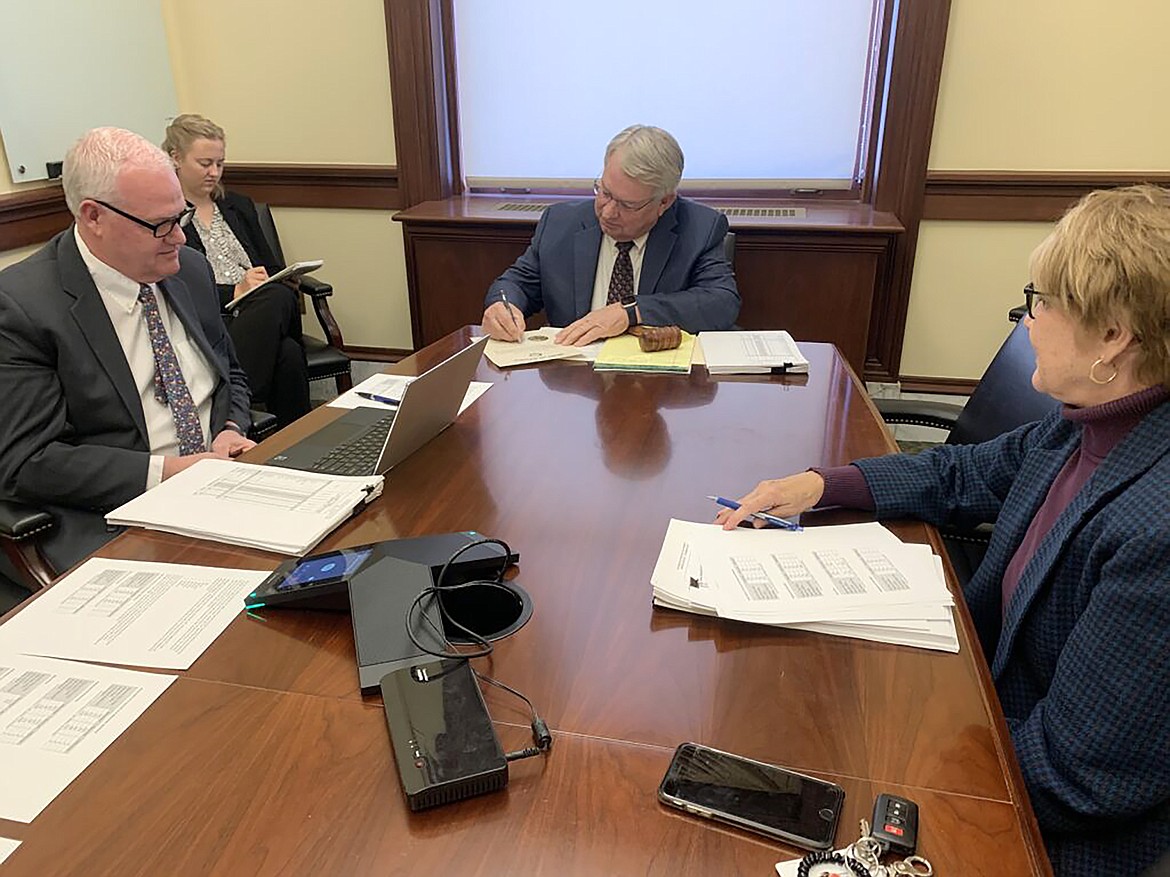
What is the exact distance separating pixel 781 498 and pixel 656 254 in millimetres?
1330

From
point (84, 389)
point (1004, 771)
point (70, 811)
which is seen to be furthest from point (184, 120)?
point (1004, 771)

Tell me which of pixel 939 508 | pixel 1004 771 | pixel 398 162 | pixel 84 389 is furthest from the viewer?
pixel 398 162

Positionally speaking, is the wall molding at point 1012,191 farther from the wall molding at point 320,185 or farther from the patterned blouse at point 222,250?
the patterned blouse at point 222,250

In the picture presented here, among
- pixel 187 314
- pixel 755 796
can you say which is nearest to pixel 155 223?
pixel 187 314

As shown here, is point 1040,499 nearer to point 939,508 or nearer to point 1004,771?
point 939,508

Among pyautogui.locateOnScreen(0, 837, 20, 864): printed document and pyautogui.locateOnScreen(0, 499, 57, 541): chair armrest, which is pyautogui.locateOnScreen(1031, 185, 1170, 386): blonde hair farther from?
pyautogui.locateOnScreen(0, 499, 57, 541): chair armrest

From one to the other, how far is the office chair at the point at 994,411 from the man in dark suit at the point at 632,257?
661mm

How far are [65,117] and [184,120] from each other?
39 centimetres

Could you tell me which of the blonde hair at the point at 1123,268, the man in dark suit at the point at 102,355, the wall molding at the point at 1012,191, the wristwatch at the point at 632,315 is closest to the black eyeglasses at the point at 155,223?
the man in dark suit at the point at 102,355

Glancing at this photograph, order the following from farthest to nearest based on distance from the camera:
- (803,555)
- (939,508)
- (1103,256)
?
(939,508), (803,555), (1103,256)

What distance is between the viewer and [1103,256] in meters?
0.99

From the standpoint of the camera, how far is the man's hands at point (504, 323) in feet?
7.02

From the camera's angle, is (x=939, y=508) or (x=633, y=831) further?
(x=939, y=508)

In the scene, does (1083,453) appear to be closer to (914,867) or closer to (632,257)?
(914,867)
